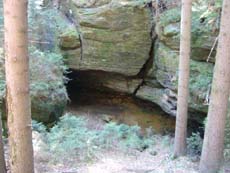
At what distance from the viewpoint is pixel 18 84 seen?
3.13m

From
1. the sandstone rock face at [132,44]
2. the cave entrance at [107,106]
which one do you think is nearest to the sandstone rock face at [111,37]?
the sandstone rock face at [132,44]

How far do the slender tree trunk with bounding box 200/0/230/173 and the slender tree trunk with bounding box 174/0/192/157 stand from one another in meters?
1.51

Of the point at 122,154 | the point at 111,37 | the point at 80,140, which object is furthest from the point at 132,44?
the point at 80,140

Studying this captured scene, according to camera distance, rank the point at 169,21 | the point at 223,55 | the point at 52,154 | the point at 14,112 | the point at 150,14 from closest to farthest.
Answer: the point at 14,112, the point at 223,55, the point at 52,154, the point at 169,21, the point at 150,14

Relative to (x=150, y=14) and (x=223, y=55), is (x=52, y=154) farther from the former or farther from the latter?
(x=150, y=14)

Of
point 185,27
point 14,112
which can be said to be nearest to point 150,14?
point 185,27

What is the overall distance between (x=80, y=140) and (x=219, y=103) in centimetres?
342

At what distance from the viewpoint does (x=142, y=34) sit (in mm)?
11305

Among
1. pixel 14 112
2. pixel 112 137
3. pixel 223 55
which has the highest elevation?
pixel 223 55

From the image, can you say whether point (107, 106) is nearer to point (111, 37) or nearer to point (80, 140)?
point (111, 37)

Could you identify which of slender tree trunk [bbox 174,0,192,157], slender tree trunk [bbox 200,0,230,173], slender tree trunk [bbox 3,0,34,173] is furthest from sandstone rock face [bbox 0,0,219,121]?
slender tree trunk [bbox 3,0,34,173]

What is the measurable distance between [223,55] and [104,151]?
3895mm

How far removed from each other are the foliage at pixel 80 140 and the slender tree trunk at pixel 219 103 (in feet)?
8.56

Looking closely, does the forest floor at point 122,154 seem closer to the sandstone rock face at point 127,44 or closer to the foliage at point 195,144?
the foliage at point 195,144
